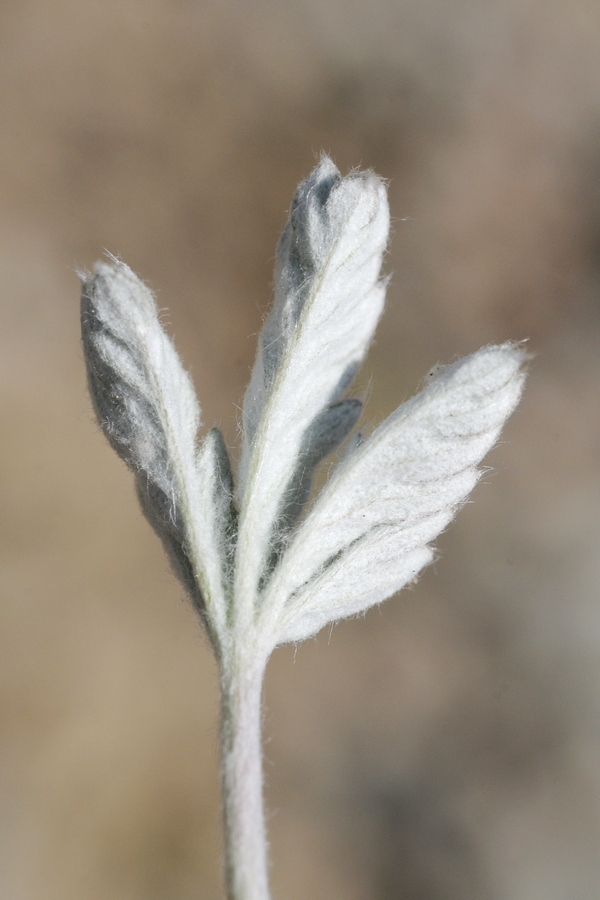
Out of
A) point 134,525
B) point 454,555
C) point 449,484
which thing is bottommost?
point 449,484

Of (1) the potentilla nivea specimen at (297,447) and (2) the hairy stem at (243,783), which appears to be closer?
(2) the hairy stem at (243,783)

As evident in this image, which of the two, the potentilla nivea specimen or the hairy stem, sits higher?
the potentilla nivea specimen

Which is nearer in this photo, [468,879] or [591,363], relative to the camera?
[468,879]

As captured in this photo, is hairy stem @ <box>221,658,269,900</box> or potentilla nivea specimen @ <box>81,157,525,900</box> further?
potentilla nivea specimen @ <box>81,157,525,900</box>

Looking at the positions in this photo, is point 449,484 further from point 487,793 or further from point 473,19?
point 473,19

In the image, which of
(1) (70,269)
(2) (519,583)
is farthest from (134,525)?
(2) (519,583)

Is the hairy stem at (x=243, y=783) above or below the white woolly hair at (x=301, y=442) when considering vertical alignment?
below

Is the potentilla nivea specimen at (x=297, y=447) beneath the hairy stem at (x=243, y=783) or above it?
above

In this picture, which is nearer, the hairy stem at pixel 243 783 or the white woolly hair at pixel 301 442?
the hairy stem at pixel 243 783
